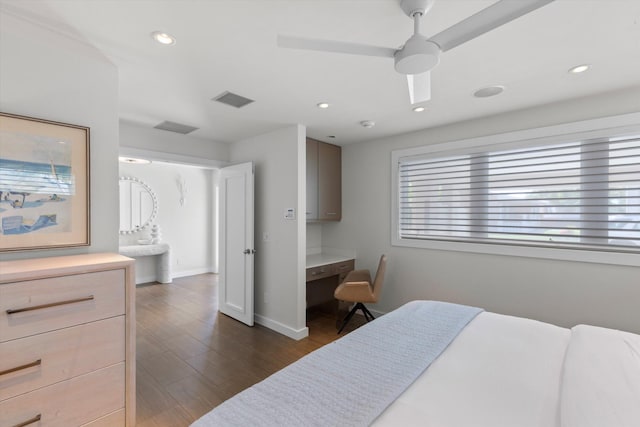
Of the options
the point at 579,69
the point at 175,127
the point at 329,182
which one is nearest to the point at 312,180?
the point at 329,182

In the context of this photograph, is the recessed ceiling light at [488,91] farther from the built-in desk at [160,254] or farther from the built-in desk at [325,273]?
the built-in desk at [160,254]

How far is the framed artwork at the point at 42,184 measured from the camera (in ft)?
5.00

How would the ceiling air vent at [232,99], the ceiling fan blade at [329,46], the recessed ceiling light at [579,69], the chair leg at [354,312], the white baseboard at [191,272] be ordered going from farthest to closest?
the white baseboard at [191,272], the chair leg at [354,312], the ceiling air vent at [232,99], the recessed ceiling light at [579,69], the ceiling fan blade at [329,46]

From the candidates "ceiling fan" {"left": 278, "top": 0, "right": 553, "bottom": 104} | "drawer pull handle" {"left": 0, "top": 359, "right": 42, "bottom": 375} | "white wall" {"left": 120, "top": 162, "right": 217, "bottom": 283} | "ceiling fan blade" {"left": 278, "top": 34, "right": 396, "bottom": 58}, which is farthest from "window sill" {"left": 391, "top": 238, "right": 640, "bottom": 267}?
"white wall" {"left": 120, "top": 162, "right": 217, "bottom": 283}

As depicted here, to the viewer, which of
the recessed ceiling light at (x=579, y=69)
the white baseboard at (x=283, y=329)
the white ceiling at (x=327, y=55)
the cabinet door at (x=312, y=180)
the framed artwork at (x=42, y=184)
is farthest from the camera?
the cabinet door at (x=312, y=180)

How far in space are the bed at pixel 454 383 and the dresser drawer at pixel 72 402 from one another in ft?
3.50

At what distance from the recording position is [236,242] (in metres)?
3.79

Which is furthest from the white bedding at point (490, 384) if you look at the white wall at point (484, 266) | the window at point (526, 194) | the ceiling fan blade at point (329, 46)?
the ceiling fan blade at point (329, 46)

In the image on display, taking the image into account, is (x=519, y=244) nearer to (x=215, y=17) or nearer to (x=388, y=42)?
(x=388, y=42)

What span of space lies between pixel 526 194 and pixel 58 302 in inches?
149

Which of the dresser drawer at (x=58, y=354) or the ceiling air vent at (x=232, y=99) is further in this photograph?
the ceiling air vent at (x=232, y=99)

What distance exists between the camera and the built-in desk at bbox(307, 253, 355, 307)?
11.8 feet

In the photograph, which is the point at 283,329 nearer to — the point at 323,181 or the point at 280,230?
the point at 280,230

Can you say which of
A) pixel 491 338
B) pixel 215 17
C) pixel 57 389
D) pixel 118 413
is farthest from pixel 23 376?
pixel 491 338
